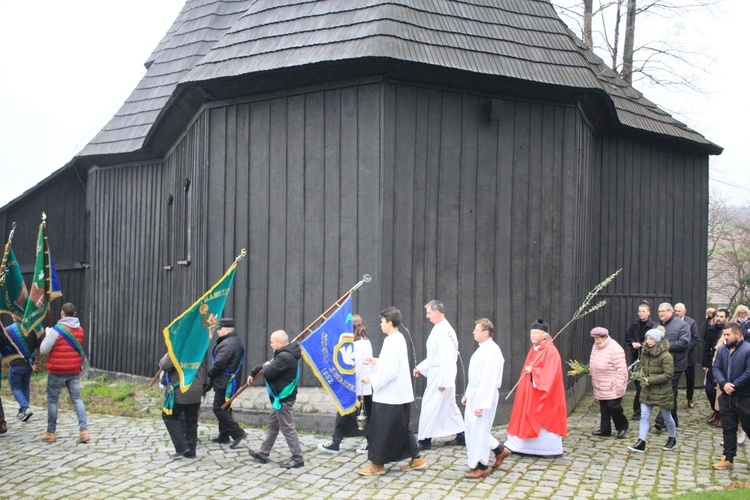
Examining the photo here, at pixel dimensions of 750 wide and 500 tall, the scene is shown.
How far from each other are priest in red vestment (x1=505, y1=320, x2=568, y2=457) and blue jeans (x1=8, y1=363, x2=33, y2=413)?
6.79 metres

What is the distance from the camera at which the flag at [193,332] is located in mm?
9031

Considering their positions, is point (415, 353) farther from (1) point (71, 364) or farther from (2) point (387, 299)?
(1) point (71, 364)

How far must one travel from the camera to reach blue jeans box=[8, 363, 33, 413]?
11.3 meters

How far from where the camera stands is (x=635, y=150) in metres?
15.1

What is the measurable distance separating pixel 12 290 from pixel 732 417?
9.33m

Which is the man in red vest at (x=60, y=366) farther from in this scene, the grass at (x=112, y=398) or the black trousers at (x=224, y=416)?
the grass at (x=112, y=398)

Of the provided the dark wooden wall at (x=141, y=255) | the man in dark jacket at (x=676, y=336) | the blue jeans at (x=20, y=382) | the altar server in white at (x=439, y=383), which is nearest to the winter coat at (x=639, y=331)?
the man in dark jacket at (x=676, y=336)

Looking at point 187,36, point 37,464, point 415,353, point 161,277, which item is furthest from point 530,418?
point 187,36

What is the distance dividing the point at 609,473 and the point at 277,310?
4.89 metres

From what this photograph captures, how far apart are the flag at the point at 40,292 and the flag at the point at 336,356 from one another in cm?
425

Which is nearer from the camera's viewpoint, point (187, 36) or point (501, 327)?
point (501, 327)

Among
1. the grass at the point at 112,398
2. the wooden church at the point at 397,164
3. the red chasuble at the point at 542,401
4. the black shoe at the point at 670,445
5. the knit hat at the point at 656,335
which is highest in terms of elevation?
the wooden church at the point at 397,164

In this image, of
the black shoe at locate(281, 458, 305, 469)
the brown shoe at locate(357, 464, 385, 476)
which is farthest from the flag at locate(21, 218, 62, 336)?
the brown shoe at locate(357, 464, 385, 476)

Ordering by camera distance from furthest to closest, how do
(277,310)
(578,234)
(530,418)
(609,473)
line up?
(578,234)
(277,310)
(530,418)
(609,473)
